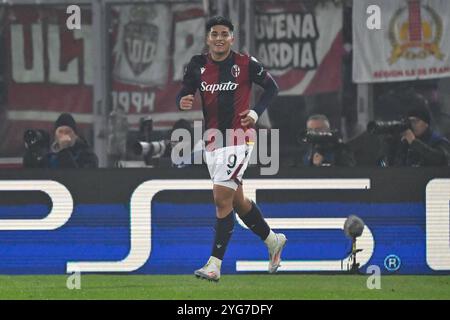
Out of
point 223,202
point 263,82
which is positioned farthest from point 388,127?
point 223,202

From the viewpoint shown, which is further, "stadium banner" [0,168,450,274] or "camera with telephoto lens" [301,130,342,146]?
"stadium banner" [0,168,450,274]

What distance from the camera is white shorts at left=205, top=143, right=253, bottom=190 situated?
1073 centimetres

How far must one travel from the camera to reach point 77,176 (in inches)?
464

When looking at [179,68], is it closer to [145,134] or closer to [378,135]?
[145,134]

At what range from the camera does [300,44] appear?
11508mm

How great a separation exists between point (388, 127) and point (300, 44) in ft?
2.92

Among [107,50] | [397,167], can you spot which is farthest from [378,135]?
[107,50]

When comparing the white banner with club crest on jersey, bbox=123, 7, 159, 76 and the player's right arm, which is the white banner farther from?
the player's right arm

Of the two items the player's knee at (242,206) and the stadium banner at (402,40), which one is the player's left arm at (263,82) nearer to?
the player's knee at (242,206)

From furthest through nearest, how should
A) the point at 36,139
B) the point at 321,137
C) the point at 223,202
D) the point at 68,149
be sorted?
1. the point at 68,149
2. the point at 36,139
3. the point at 321,137
4. the point at 223,202

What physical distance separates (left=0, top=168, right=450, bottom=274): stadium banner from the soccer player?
82cm

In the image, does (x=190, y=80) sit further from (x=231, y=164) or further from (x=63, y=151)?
(x=63, y=151)
